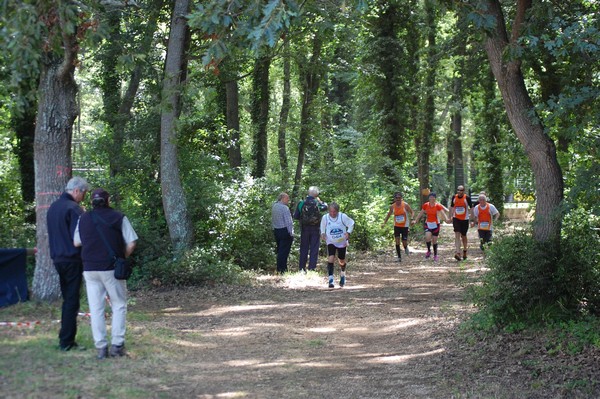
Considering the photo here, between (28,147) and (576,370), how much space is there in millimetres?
16945

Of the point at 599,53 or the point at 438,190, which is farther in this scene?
the point at 438,190

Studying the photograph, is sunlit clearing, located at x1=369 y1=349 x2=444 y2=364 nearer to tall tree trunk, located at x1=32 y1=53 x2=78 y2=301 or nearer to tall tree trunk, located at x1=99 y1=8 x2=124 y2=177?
tall tree trunk, located at x1=32 y1=53 x2=78 y2=301

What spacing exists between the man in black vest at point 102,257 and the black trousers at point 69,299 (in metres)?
0.36

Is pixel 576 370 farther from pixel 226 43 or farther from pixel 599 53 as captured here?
pixel 226 43

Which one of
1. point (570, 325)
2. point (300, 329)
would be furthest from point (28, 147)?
point (570, 325)

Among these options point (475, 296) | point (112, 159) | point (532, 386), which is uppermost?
point (112, 159)

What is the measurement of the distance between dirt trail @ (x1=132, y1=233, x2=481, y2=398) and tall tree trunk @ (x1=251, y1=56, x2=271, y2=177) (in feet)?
27.2

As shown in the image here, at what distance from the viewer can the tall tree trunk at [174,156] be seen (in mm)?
16797

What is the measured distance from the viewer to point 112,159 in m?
19.7

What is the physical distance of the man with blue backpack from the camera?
19203 millimetres

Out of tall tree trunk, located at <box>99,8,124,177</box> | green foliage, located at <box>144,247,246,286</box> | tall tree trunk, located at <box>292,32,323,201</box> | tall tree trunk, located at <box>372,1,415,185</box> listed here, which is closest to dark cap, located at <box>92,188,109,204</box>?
green foliage, located at <box>144,247,246,286</box>

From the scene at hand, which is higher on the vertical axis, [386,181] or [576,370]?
[386,181]

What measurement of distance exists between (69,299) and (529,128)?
7.31m

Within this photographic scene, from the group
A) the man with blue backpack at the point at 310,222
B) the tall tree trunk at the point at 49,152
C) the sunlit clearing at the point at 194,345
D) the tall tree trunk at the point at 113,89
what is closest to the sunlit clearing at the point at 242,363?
the sunlit clearing at the point at 194,345
